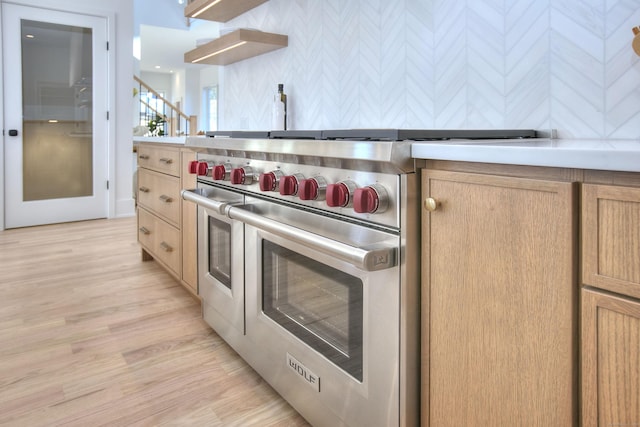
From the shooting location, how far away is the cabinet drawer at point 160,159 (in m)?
2.37

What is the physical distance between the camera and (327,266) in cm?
123

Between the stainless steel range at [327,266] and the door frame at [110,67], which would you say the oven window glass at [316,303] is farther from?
the door frame at [110,67]

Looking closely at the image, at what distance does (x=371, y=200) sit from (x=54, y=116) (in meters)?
4.65

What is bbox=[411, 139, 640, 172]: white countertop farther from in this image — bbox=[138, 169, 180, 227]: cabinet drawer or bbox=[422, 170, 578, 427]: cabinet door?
bbox=[138, 169, 180, 227]: cabinet drawer

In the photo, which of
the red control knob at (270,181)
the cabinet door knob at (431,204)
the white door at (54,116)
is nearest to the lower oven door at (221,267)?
the red control knob at (270,181)

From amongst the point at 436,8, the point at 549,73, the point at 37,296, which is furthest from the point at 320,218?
the point at 37,296

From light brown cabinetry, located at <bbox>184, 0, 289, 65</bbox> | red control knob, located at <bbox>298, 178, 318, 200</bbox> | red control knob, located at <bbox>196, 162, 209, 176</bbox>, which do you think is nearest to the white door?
light brown cabinetry, located at <bbox>184, 0, 289, 65</bbox>

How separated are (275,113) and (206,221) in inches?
31.1

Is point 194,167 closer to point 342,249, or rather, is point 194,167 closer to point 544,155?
point 342,249

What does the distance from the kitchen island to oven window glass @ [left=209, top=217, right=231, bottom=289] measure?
0.99 meters

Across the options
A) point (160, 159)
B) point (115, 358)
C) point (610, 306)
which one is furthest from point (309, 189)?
point (160, 159)

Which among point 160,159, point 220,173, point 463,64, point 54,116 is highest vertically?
point 54,116

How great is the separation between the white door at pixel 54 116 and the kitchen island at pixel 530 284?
468 centimetres

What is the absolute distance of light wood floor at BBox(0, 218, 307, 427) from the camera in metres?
1.47
